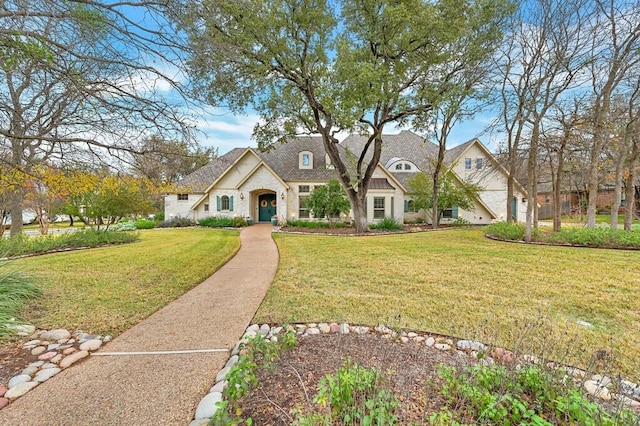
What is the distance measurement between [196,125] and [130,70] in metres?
1.02

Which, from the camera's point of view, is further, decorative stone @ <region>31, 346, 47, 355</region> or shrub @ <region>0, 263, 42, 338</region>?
shrub @ <region>0, 263, 42, 338</region>

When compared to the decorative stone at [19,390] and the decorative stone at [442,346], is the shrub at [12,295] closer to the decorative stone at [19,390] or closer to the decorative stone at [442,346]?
the decorative stone at [19,390]

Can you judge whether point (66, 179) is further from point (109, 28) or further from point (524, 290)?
point (524, 290)

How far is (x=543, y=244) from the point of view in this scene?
10.4 meters

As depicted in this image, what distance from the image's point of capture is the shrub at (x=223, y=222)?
60.3ft

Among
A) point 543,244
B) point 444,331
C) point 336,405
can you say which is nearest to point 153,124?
point 336,405

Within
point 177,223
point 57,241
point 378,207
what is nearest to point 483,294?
point 57,241

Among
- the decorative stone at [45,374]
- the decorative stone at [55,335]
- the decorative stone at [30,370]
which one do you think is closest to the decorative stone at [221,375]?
the decorative stone at [45,374]

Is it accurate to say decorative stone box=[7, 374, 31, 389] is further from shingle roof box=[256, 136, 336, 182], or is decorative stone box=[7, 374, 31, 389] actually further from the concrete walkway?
shingle roof box=[256, 136, 336, 182]

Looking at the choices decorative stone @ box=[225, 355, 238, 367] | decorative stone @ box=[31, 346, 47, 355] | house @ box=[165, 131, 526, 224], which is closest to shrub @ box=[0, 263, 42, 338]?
decorative stone @ box=[31, 346, 47, 355]

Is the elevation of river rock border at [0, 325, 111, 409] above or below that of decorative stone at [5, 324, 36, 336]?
below

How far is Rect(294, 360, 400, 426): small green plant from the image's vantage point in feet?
5.47

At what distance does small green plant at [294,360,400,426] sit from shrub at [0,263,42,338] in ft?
13.7

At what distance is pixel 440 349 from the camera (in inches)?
120
